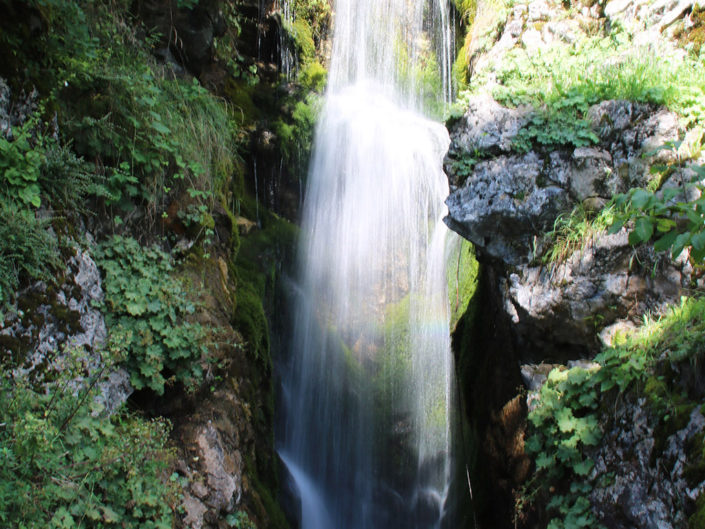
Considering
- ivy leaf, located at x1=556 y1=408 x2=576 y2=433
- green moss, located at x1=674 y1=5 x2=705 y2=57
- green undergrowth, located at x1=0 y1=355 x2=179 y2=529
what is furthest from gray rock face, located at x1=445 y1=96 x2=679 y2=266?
green undergrowth, located at x1=0 y1=355 x2=179 y2=529

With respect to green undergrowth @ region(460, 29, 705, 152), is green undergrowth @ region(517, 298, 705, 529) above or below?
below

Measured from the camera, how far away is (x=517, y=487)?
4754 millimetres

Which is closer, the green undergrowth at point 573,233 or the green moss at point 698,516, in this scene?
the green moss at point 698,516

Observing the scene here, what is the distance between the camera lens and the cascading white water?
674 centimetres

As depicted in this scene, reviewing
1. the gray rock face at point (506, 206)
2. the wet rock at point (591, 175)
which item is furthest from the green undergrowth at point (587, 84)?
the gray rock face at point (506, 206)

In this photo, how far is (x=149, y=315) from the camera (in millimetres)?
3629

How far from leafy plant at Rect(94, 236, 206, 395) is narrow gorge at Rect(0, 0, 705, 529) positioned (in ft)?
0.07

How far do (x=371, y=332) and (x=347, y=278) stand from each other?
868 millimetres

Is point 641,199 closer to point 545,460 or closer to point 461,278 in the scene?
point 545,460

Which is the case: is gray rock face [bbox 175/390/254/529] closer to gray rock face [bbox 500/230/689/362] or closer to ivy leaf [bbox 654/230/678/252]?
gray rock face [bbox 500/230/689/362]

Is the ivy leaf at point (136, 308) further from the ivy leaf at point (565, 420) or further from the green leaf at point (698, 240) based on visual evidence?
the green leaf at point (698, 240)

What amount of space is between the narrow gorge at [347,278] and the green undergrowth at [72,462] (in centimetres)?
2

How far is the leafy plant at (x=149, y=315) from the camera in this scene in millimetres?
3467

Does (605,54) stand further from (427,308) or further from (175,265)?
(175,265)
